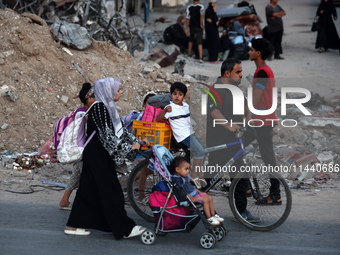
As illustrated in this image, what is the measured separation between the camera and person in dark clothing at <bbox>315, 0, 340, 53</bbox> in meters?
17.1

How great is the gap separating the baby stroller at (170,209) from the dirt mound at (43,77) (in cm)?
423

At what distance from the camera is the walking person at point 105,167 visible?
5684mm

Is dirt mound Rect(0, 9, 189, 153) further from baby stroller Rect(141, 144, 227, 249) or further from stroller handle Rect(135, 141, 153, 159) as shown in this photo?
baby stroller Rect(141, 144, 227, 249)

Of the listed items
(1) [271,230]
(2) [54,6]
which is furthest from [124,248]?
(2) [54,6]

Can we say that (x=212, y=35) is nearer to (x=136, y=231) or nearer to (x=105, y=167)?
(x=105, y=167)

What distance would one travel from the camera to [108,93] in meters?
5.70

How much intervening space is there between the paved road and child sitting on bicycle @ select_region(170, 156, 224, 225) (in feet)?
1.02

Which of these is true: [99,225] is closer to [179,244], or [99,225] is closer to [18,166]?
[179,244]

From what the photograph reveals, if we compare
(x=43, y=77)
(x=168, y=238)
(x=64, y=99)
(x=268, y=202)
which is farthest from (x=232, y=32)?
(x=168, y=238)

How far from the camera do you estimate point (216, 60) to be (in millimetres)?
16047

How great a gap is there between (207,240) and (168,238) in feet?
1.76

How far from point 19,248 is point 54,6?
9.73m

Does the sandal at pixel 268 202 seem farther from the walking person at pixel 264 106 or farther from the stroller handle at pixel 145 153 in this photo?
the stroller handle at pixel 145 153

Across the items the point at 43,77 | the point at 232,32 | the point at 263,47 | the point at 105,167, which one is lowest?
the point at 232,32
